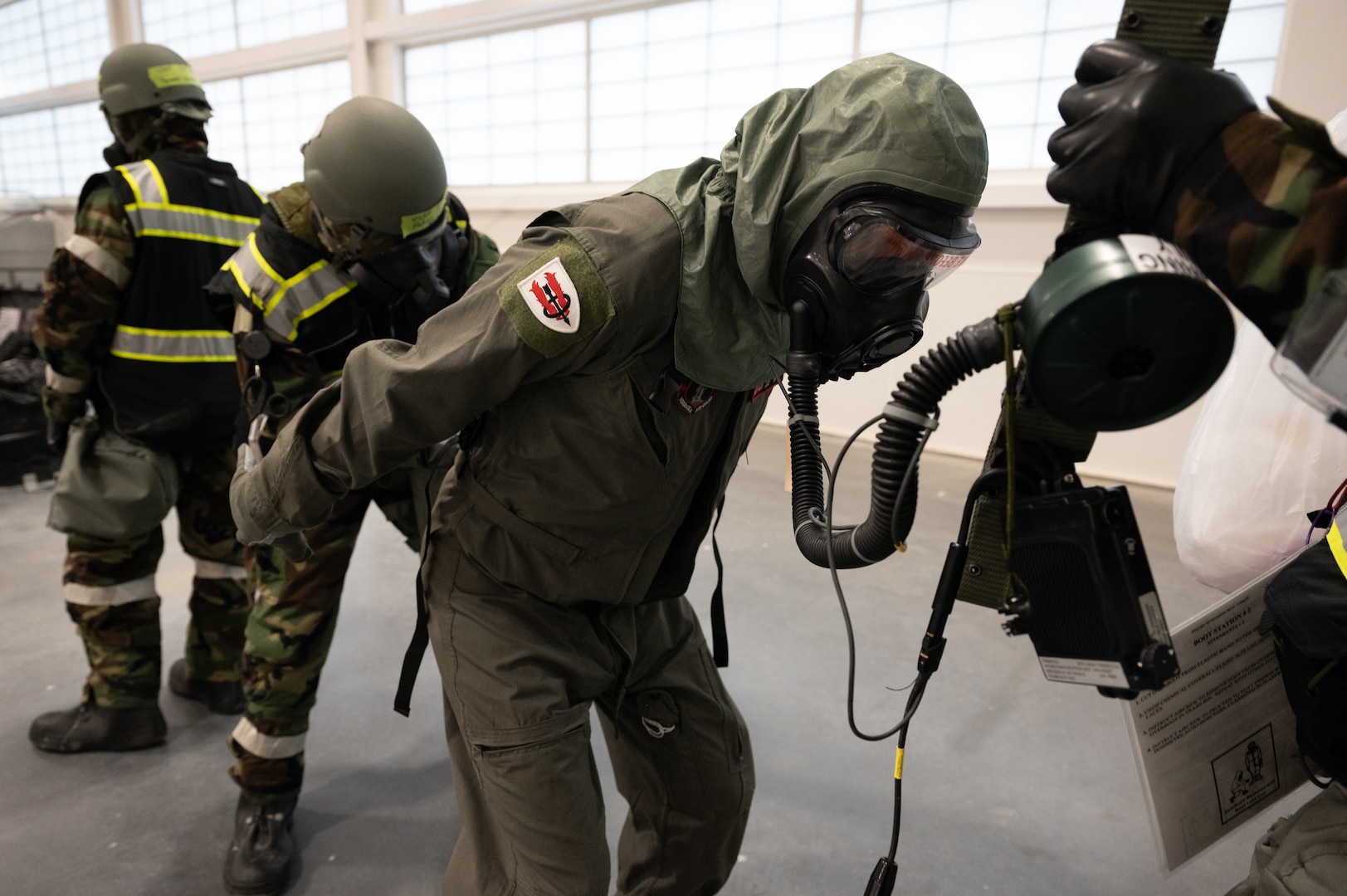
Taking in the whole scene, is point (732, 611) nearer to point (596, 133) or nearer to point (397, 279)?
point (397, 279)

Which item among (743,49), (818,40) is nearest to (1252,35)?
(818,40)

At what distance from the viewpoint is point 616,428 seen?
3.87 ft

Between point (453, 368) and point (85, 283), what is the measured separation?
5.21 feet

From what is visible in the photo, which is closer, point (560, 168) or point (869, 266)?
point (869, 266)

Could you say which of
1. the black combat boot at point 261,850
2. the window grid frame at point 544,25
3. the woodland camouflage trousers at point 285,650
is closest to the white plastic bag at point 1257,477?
the woodland camouflage trousers at point 285,650

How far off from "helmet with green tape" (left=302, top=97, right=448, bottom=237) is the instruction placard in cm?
155

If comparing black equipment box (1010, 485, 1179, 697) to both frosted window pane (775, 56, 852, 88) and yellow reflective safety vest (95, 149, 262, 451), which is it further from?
frosted window pane (775, 56, 852, 88)

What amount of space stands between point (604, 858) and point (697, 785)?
25 centimetres

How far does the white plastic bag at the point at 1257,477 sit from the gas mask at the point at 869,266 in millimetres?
642

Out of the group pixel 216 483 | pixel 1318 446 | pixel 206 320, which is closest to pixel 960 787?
pixel 1318 446

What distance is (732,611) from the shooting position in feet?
9.85

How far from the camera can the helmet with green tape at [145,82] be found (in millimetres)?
2229

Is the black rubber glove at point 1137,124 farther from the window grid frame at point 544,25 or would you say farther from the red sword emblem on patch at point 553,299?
the window grid frame at point 544,25

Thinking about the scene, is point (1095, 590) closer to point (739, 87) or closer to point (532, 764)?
point (532, 764)
